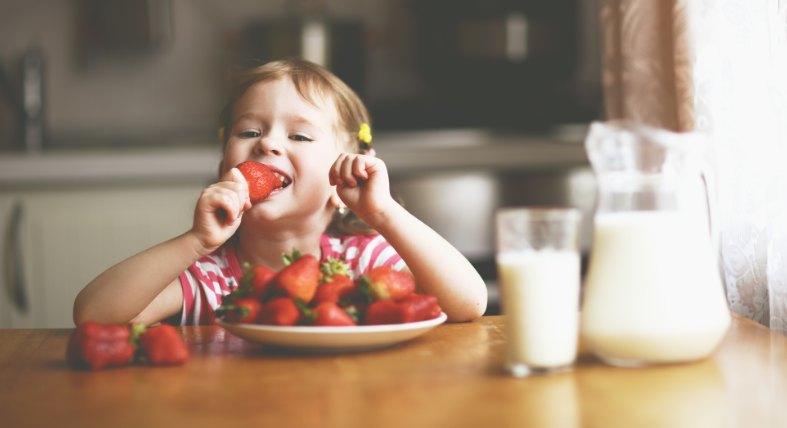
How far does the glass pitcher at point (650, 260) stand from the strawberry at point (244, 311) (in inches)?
14.0

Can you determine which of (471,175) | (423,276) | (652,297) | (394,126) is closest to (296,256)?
(423,276)

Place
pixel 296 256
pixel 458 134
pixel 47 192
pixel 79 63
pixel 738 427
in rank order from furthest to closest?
pixel 79 63 < pixel 458 134 < pixel 47 192 < pixel 296 256 < pixel 738 427

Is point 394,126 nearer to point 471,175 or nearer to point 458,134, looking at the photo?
point 458,134

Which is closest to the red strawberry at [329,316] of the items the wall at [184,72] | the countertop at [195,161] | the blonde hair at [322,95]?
the blonde hair at [322,95]

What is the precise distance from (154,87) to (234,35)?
39 centimetres

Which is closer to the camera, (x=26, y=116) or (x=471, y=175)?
(x=471, y=175)

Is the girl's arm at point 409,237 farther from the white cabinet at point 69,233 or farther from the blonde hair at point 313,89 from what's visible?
the white cabinet at point 69,233

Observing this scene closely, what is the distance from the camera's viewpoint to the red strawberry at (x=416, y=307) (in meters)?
0.76

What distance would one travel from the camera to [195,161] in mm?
2199

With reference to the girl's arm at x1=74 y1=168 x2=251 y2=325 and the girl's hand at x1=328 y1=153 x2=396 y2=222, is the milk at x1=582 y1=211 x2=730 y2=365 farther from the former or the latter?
the girl's arm at x1=74 y1=168 x2=251 y2=325

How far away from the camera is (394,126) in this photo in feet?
8.91

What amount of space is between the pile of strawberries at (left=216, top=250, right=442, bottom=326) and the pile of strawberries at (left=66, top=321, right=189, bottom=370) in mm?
75

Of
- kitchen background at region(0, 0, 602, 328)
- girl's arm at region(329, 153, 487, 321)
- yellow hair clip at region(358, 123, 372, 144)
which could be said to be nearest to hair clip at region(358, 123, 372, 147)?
yellow hair clip at region(358, 123, 372, 144)

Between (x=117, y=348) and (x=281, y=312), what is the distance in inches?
6.8
